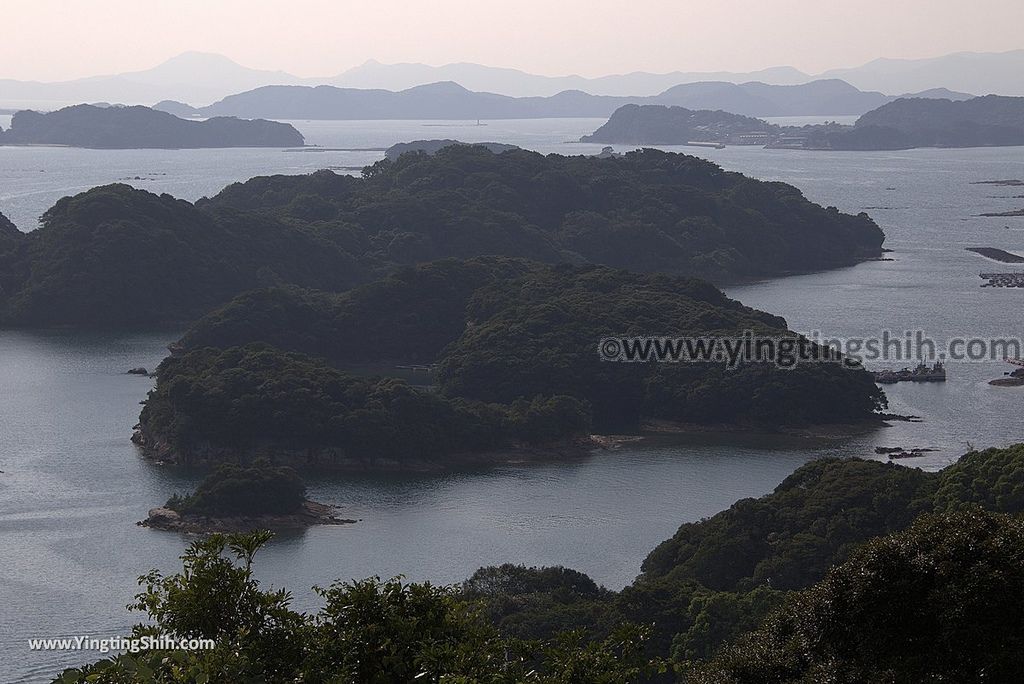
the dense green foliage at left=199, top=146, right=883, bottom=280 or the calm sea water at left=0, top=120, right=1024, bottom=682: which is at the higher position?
the dense green foliage at left=199, top=146, right=883, bottom=280

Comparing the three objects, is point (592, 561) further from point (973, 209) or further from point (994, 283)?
point (973, 209)

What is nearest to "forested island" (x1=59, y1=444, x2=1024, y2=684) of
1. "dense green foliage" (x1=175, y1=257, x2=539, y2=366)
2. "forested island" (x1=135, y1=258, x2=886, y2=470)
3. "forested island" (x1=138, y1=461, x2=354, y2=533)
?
"forested island" (x1=138, y1=461, x2=354, y2=533)

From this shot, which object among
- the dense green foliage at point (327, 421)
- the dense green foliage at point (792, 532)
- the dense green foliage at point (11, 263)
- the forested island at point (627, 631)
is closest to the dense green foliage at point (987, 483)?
the dense green foliage at point (792, 532)

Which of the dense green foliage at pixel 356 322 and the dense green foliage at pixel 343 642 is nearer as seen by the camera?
the dense green foliage at pixel 343 642

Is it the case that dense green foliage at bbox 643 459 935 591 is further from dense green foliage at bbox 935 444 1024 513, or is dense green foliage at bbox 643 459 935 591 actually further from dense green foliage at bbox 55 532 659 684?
dense green foliage at bbox 55 532 659 684

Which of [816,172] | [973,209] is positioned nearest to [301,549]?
[973,209]

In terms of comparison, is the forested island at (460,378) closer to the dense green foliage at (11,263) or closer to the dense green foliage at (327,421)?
the dense green foliage at (327,421)
